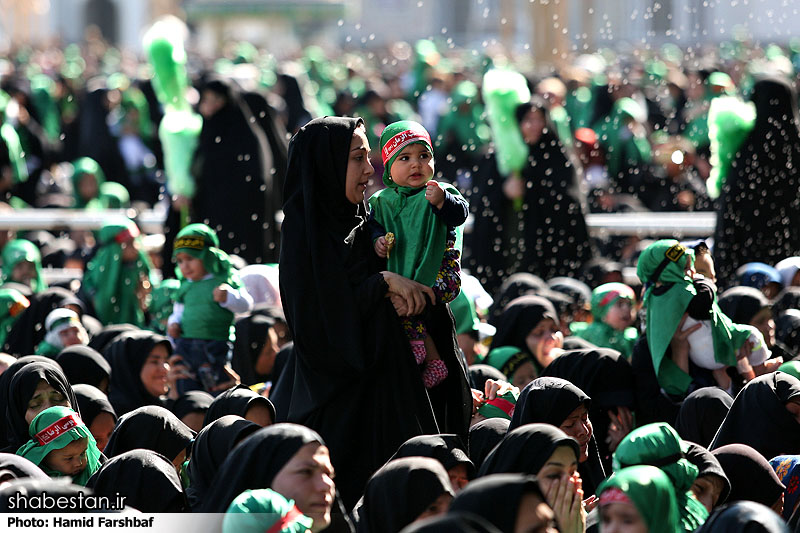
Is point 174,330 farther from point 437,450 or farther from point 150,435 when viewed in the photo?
point 437,450

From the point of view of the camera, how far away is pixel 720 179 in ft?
30.2

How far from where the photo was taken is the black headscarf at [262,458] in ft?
12.8

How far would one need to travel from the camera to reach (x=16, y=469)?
4578 millimetres

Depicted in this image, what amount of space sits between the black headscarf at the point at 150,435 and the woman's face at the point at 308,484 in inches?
54.5

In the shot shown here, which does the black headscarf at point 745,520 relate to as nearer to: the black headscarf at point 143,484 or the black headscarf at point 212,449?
the black headscarf at point 212,449

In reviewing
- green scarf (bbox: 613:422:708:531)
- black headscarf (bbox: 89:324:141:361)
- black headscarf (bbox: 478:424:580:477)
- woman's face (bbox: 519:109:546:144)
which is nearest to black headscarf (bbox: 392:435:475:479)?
black headscarf (bbox: 478:424:580:477)

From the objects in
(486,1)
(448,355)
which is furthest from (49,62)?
(486,1)

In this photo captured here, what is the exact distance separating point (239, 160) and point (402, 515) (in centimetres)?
534

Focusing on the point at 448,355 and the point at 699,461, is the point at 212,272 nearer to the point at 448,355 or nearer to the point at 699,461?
the point at 448,355

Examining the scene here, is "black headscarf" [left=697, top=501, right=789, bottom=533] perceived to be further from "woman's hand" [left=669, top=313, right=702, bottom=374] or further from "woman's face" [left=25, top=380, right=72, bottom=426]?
"woman's face" [left=25, top=380, right=72, bottom=426]

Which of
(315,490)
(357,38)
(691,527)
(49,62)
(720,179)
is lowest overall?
(357,38)

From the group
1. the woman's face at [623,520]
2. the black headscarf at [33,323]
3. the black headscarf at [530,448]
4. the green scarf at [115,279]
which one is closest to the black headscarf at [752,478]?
the black headscarf at [530,448]

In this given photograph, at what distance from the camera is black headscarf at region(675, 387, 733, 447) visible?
18.3ft

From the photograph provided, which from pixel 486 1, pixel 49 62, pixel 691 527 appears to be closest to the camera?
pixel 691 527
